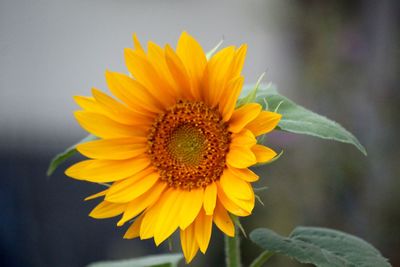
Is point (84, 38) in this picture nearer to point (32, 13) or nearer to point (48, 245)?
point (32, 13)

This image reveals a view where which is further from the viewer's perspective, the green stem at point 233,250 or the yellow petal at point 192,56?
the green stem at point 233,250

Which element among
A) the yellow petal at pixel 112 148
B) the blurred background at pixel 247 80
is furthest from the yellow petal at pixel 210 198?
the blurred background at pixel 247 80

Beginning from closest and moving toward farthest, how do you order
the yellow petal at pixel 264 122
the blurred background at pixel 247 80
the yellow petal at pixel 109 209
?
the yellow petal at pixel 264 122, the yellow petal at pixel 109 209, the blurred background at pixel 247 80

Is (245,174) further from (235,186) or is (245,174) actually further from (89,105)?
(89,105)

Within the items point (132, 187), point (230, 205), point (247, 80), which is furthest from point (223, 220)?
point (247, 80)

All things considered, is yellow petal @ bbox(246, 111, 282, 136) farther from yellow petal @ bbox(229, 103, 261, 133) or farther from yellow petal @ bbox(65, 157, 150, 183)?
yellow petal @ bbox(65, 157, 150, 183)

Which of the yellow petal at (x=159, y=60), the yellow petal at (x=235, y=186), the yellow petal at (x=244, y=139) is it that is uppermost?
the yellow petal at (x=159, y=60)

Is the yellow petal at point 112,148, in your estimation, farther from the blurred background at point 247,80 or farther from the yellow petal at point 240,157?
the blurred background at point 247,80
